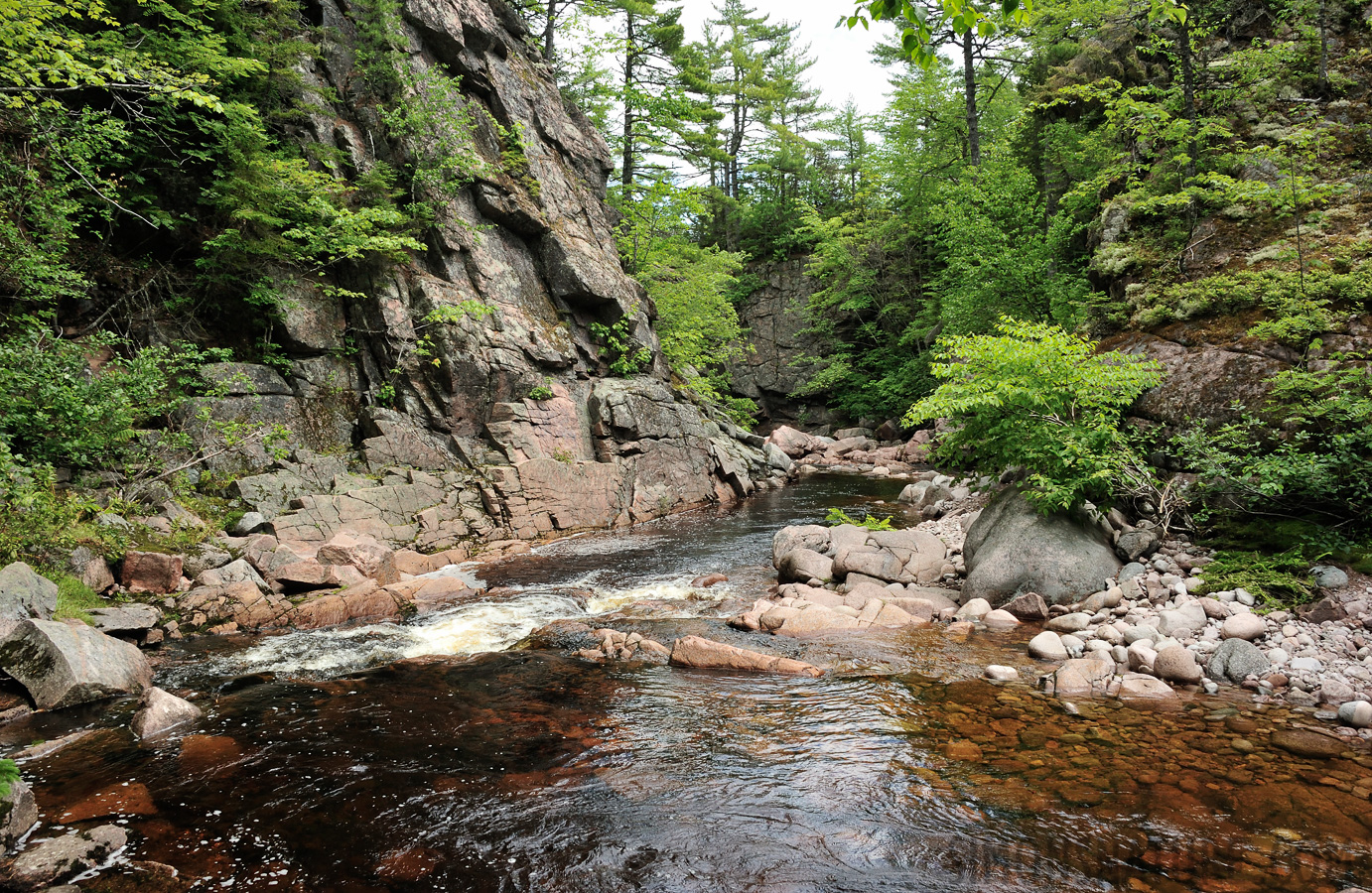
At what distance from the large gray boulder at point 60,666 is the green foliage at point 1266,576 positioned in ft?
39.0

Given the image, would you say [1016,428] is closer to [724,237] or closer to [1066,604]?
[1066,604]

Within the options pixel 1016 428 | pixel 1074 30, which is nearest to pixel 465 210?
pixel 1016 428

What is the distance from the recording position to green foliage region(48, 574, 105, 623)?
721 centimetres

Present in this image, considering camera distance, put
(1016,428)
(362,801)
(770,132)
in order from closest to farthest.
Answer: (362,801) < (1016,428) < (770,132)

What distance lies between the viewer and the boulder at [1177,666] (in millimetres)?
6246

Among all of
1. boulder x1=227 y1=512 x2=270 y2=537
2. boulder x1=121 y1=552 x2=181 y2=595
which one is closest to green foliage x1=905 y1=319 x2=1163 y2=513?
boulder x1=121 y1=552 x2=181 y2=595

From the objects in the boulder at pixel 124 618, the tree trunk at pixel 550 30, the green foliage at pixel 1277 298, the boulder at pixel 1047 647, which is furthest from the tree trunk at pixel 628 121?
the boulder at pixel 1047 647

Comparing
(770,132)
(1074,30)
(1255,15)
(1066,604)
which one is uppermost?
(770,132)

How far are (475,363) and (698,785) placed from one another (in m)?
14.1

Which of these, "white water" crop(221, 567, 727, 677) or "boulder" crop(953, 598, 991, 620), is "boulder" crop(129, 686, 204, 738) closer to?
"white water" crop(221, 567, 727, 677)

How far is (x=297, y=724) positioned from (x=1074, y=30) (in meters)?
28.2

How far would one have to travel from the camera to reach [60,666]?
6.07 meters

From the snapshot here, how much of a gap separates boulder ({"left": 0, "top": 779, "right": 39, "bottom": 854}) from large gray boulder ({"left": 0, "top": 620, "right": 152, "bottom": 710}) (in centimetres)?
216

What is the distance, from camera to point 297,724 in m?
5.99
